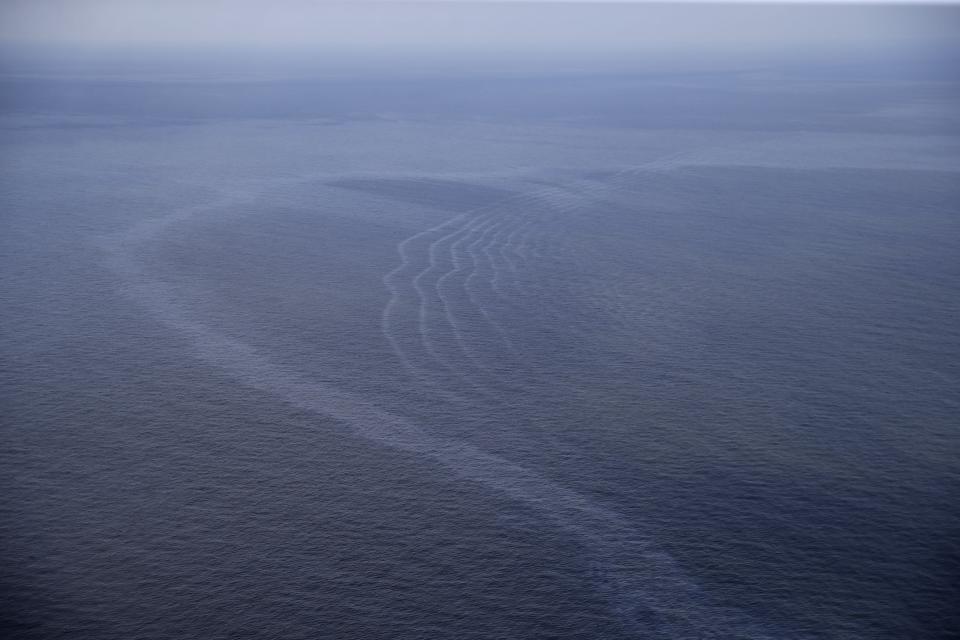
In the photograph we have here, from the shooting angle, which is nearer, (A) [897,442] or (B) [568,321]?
(A) [897,442]

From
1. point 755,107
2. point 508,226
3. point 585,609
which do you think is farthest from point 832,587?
point 755,107

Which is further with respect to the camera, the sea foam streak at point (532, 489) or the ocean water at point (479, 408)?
the ocean water at point (479, 408)

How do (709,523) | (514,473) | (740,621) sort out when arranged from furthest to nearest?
(514,473) → (709,523) → (740,621)

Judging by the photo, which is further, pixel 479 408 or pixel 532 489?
pixel 479 408

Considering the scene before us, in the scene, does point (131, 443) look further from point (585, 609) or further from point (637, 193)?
point (637, 193)

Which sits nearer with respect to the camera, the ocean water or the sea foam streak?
the sea foam streak

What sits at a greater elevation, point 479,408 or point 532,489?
point 479,408

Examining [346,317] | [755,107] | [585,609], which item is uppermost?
[755,107]

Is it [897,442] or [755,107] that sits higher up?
[755,107]
